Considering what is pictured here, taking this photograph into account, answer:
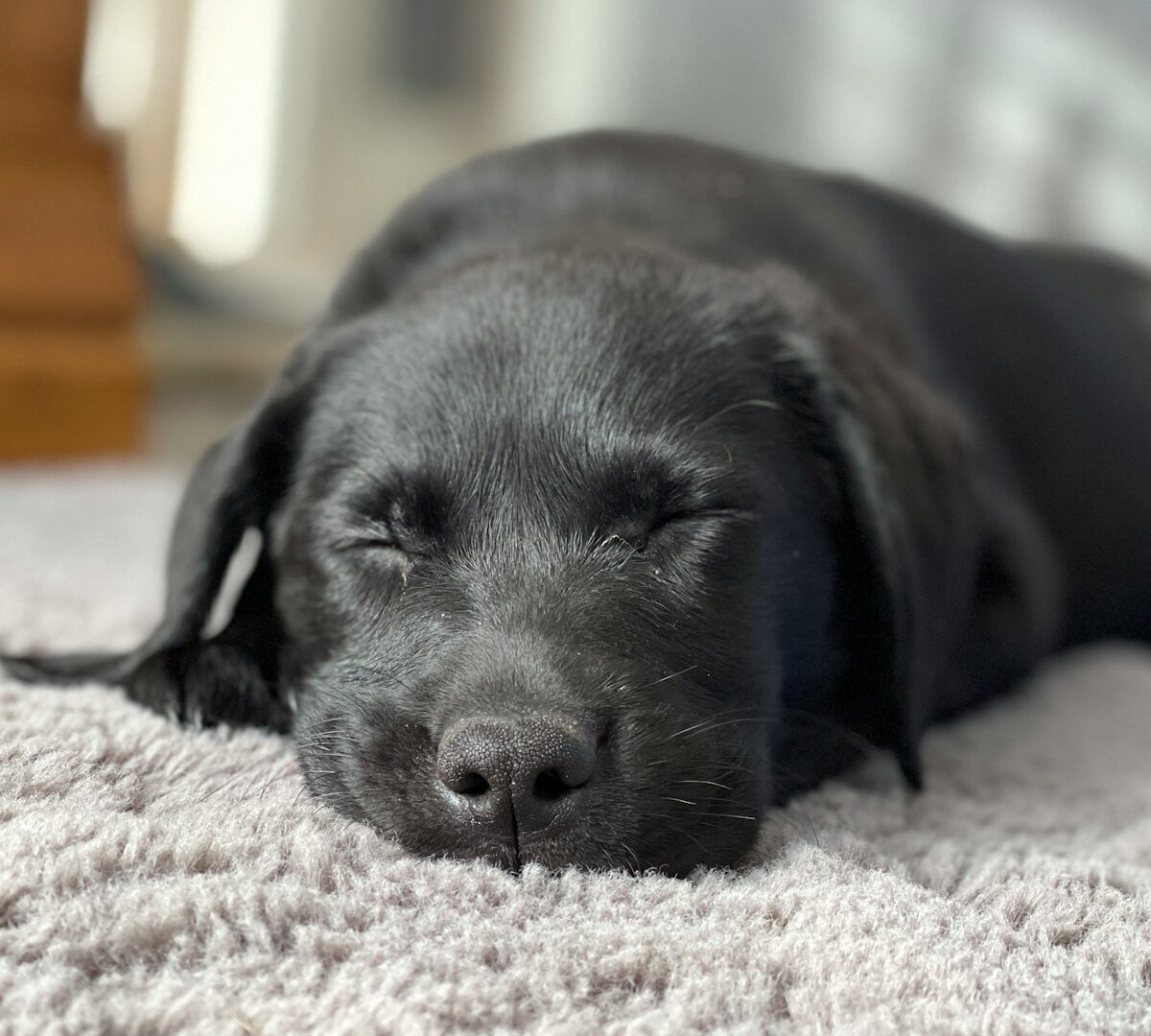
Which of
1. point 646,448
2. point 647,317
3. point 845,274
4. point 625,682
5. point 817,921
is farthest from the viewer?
point 845,274

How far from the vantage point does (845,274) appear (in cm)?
218

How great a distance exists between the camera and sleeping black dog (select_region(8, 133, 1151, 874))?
1185 mm

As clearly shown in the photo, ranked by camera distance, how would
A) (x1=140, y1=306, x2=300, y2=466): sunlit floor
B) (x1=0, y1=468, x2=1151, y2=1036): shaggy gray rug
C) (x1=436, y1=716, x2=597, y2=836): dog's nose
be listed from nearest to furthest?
(x1=0, y1=468, x2=1151, y2=1036): shaggy gray rug, (x1=436, y1=716, x2=597, y2=836): dog's nose, (x1=140, y1=306, x2=300, y2=466): sunlit floor

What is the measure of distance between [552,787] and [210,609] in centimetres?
66

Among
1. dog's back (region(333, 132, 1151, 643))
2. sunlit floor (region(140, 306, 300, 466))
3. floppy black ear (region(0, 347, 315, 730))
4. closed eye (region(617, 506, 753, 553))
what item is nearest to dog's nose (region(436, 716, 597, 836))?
closed eye (region(617, 506, 753, 553))

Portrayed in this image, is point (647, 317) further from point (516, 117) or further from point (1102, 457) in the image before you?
point (516, 117)

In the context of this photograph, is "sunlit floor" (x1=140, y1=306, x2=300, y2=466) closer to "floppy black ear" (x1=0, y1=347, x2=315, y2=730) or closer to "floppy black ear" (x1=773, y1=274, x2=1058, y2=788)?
"floppy black ear" (x1=0, y1=347, x2=315, y2=730)

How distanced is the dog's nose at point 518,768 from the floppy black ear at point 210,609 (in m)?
0.48

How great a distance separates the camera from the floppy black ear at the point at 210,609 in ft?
5.09

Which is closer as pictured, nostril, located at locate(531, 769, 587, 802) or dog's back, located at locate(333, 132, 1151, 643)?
nostril, located at locate(531, 769, 587, 802)

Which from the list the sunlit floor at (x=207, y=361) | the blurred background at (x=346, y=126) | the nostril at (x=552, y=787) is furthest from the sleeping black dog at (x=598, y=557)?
the sunlit floor at (x=207, y=361)

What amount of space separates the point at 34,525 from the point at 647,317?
163 centimetres

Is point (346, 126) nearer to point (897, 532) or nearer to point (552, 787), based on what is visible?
point (897, 532)

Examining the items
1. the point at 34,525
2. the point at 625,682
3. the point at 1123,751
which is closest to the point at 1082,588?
the point at 1123,751
